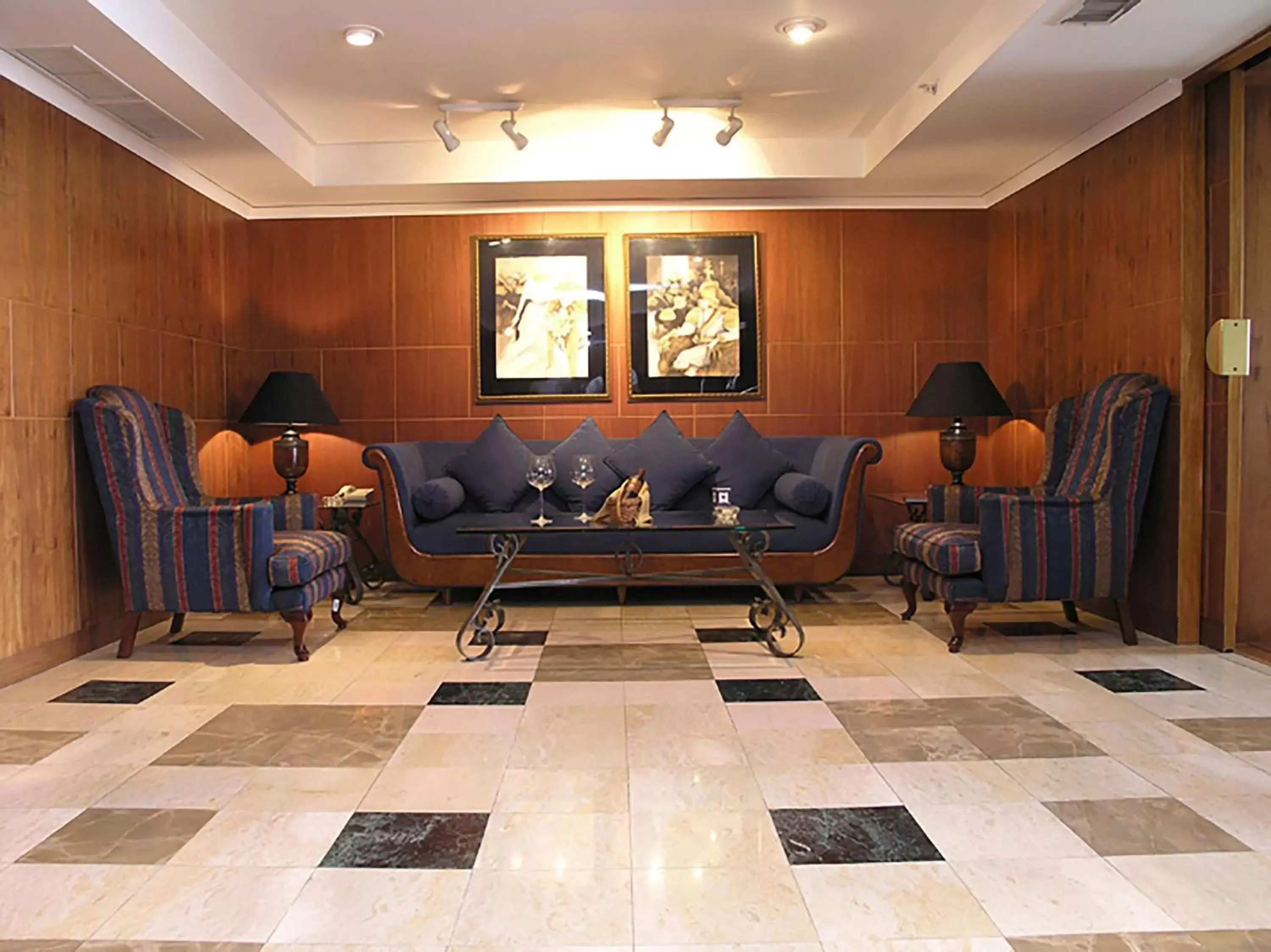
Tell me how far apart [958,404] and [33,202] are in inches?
184

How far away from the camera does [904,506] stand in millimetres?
5730

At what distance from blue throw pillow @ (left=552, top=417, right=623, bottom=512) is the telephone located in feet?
3.75

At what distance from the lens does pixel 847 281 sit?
6.07m

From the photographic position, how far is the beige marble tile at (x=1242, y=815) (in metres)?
2.16

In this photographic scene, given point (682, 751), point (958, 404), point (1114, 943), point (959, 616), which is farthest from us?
point (958, 404)

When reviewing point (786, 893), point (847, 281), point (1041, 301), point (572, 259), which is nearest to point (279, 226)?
point (572, 259)

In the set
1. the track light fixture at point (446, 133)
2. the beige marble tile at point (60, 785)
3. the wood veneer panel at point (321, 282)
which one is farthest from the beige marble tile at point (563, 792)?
the wood veneer panel at point (321, 282)

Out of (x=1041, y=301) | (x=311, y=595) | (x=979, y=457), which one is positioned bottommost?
(x=311, y=595)

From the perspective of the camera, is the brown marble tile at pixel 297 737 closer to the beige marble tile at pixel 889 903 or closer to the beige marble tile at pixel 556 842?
the beige marble tile at pixel 556 842

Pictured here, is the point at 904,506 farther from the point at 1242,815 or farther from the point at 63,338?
the point at 63,338

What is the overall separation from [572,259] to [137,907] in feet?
15.7

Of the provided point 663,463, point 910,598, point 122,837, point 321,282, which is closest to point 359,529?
point 321,282

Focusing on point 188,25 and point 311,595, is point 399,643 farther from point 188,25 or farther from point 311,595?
point 188,25

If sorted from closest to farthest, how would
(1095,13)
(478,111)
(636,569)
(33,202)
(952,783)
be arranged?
(952,783) < (1095,13) < (33,202) < (478,111) < (636,569)
